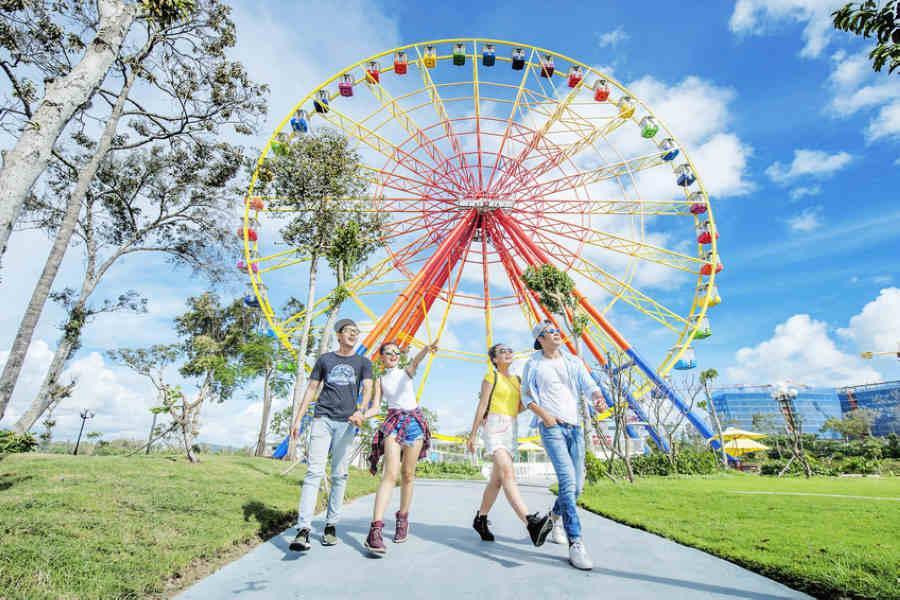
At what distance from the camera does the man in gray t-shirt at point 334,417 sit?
11.9 ft

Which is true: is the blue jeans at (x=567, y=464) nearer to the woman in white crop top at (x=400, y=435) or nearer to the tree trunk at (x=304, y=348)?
the woman in white crop top at (x=400, y=435)

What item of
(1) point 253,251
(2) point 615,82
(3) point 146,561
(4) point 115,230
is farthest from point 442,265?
(3) point 146,561

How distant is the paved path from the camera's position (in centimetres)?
243

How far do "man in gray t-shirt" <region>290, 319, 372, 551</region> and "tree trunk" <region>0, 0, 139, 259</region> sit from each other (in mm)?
2344

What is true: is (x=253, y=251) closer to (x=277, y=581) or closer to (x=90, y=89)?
(x=90, y=89)

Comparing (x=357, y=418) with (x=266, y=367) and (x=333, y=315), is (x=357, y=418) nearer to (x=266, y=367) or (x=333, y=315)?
(x=333, y=315)

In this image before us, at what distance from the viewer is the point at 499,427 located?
12.3ft

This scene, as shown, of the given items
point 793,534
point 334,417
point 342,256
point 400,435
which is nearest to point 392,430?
point 400,435

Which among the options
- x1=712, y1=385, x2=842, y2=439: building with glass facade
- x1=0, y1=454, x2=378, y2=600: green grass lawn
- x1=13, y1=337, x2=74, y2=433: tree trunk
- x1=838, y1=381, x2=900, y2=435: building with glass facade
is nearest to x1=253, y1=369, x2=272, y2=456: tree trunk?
x1=13, y1=337, x2=74, y2=433: tree trunk

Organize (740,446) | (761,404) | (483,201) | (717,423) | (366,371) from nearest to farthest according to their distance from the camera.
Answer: (366,371), (483,201), (717,423), (740,446), (761,404)

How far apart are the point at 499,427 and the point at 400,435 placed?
2.66 ft

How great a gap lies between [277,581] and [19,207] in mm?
3108

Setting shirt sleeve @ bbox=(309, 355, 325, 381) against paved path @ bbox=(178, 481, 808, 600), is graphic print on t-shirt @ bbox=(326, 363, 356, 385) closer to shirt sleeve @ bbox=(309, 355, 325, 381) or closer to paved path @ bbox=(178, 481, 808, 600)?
shirt sleeve @ bbox=(309, 355, 325, 381)

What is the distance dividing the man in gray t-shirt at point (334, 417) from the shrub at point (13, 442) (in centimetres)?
419
